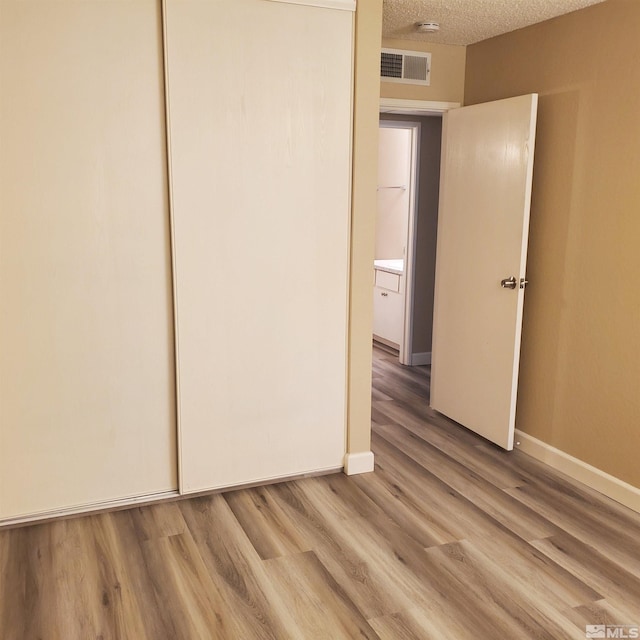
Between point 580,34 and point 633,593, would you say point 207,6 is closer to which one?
point 580,34

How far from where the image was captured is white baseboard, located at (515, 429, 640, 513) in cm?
313

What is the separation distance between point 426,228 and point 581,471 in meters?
2.63

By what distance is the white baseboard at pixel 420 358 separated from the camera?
5.67 metres

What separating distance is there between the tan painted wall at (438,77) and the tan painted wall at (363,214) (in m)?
0.96

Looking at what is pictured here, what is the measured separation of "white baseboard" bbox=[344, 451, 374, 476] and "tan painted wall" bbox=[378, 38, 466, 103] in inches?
85.7

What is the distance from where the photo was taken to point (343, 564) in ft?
8.61

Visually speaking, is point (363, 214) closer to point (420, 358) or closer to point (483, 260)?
point (483, 260)

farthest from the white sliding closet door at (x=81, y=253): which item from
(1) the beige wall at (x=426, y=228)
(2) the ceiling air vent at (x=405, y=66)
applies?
(1) the beige wall at (x=426, y=228)

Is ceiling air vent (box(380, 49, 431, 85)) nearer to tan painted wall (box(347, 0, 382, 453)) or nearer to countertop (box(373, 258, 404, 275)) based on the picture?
tan painted wall (box(347, 0, 382, 453))

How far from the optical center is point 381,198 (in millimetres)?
6734

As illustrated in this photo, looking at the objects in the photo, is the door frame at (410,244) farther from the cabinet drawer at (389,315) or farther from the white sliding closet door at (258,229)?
the white sliding closet door at (258,229)

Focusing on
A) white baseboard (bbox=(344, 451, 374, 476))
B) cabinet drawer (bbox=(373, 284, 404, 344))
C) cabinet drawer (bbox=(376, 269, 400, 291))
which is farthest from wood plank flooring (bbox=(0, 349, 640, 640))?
cabinet drawer (bbox=(376, 269, 400, 291))

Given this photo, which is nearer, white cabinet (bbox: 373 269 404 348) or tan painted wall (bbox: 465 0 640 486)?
tan painted wall (bbox: 465 0 640 486)

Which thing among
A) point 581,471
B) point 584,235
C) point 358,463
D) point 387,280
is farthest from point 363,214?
point 387,280
